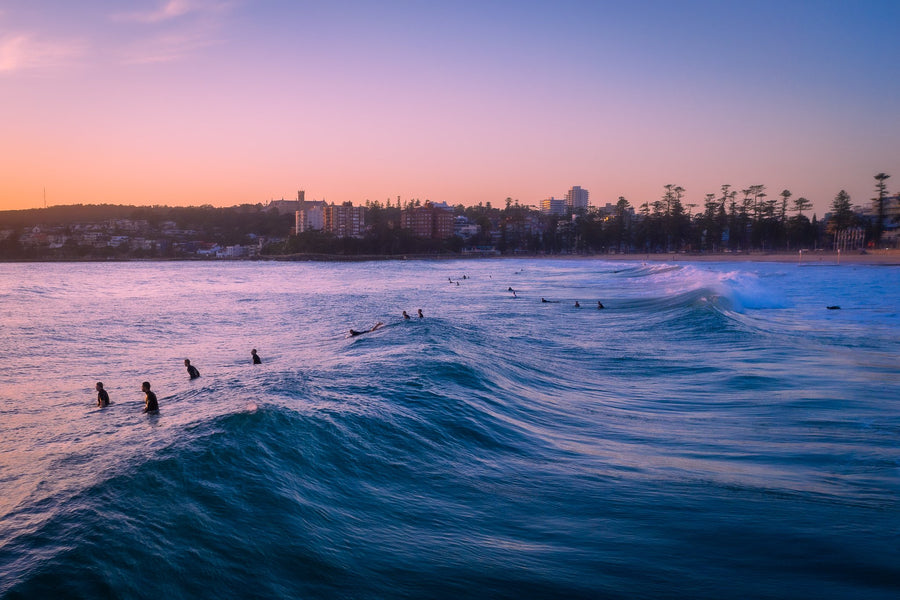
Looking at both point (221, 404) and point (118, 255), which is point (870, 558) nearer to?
point (221, 404)

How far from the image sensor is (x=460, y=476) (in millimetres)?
7434

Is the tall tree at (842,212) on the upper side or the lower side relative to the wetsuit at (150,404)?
upper

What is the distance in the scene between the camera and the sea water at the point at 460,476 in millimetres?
4863

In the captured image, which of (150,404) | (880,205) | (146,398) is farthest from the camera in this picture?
(880,205)

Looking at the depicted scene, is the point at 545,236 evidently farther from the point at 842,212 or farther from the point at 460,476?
the point at 460,476

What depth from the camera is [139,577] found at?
457 cm

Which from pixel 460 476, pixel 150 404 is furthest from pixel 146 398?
pixel 460 476

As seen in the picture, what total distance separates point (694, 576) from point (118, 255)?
184048mm

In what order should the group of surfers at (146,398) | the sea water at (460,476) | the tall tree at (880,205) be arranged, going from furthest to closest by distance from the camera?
the tall tree at (880,205) < the group of surfers at (146,398) < the sea water at (460,476)

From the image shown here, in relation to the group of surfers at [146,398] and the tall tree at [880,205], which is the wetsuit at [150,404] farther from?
the tall tree at [880,205]

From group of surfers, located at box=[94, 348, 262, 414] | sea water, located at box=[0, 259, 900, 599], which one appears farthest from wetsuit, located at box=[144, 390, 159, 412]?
sea water, located at box=[0, 259, 900, 599]

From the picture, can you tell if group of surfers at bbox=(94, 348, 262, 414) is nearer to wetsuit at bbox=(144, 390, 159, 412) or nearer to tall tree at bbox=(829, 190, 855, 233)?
wetsuit at bbox=(144, 390, 159, 412)

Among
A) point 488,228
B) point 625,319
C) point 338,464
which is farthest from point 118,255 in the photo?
point 338,464

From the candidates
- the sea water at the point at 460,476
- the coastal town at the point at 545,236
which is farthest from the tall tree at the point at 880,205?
the sea water at the point at 460,476
